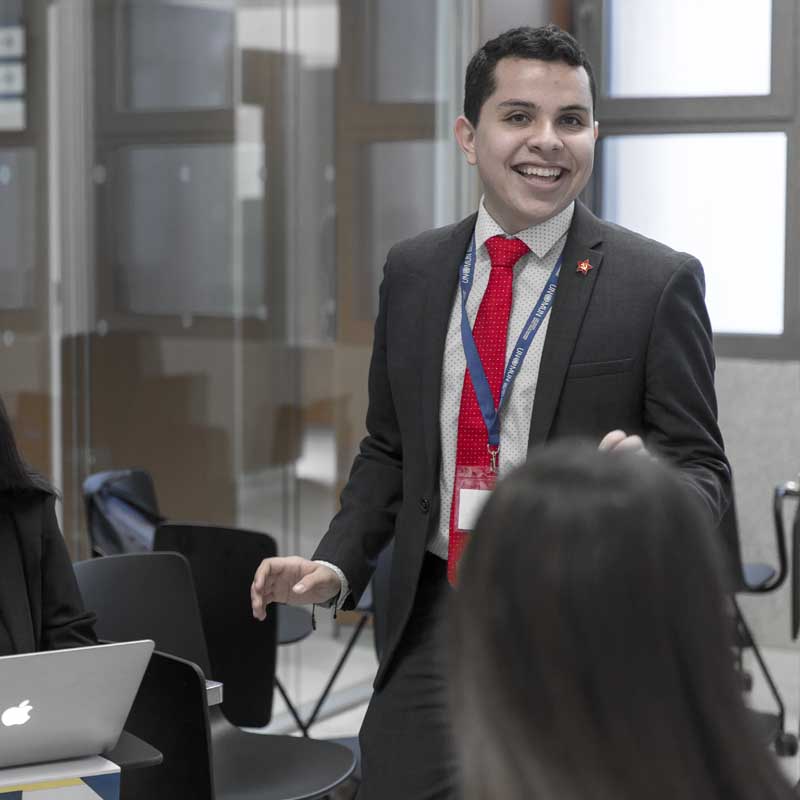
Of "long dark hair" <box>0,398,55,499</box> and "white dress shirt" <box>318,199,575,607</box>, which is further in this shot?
"long dark hair" <box>0,398,55,499</box>

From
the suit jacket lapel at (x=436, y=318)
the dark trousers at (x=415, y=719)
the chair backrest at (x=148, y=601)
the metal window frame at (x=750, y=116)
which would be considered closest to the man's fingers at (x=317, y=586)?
the dark trousers at (x=415, y=719)

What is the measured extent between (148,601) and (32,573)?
1.60 feet

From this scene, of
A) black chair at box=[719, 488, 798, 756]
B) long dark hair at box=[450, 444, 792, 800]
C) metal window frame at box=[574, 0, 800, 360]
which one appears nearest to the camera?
long dark hair at box=[450, 444, 792, 800]

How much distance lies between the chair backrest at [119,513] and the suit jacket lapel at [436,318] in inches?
85.5

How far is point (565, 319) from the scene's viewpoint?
2191 millimetres

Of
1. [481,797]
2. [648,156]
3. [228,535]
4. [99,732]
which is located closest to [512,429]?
[99,732]

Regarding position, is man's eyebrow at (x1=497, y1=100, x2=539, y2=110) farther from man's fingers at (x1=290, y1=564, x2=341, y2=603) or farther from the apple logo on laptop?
the apple logo on laptop

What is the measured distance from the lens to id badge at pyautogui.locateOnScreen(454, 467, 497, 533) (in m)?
2.18

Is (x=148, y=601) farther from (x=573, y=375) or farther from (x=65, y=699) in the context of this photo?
(x=573, y=375)

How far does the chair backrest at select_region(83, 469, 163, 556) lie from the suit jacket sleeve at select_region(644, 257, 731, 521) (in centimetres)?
246

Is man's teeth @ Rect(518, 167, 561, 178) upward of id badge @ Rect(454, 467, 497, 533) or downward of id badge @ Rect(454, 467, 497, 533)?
upward

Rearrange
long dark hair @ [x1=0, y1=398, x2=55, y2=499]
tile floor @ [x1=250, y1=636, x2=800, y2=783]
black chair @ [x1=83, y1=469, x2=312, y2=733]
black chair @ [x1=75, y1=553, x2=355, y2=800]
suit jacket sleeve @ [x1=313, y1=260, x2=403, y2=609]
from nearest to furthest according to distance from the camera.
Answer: suit jacket sleeve @ [x1=313, y1=260, x2=403, y2=609] → long dark hair @ [x1=0, y1=398, x2=55, y2=499] → black chair @ [x1=75, y1=553, x2=355, y2=800] → black chair @ [x1=83, y1=469, x2=312, y2=733] → tile floor @ [x1=250, y1=636, x2=800, y2=783]

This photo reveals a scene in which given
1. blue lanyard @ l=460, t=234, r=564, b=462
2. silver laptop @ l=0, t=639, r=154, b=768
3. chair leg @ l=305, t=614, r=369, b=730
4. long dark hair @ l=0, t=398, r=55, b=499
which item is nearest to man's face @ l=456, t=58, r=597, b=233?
blue lanyard @ l=460, t=234, r=564, b=462

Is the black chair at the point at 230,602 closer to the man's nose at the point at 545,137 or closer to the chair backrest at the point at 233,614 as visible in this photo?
the chair backrest at the point at 233,614
